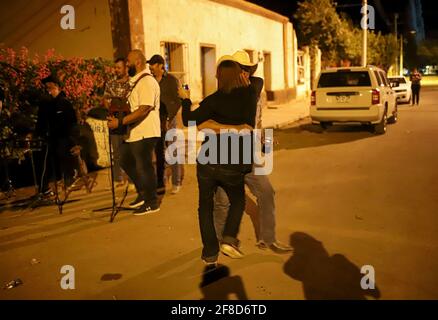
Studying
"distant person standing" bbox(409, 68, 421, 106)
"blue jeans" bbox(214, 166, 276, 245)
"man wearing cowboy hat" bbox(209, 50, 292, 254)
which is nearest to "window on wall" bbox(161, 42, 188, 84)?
"man wearing cowboy hat" bbox(209, 50, 292, 254)

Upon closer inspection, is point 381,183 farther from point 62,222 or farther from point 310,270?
point 62,222

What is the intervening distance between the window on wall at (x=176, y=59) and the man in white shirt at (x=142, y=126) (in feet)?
27.1

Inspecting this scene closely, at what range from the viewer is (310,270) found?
13.6 ft

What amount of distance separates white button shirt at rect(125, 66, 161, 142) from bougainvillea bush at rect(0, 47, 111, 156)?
2468 millimetres

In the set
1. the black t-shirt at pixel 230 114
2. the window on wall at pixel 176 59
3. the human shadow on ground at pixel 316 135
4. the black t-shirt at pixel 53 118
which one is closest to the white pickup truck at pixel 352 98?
the human shadow on ground at pixel 316 135

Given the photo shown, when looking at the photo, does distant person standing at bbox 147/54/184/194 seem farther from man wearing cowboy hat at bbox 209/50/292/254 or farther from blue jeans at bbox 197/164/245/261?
blue jeans at bbox 197/164/245/261

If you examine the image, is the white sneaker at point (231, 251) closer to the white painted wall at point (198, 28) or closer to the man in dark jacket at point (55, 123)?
the man in dark jacket at point (55, 123)

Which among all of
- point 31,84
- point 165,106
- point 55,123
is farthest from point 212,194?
point 31,84

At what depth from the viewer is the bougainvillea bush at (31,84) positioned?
7.29m

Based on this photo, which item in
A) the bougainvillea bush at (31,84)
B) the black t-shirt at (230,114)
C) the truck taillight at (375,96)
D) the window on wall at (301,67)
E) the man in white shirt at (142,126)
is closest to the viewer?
the black t-shirt at (230,114)

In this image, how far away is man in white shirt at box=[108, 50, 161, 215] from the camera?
5.65 metres

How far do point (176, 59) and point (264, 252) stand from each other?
34.8 ft

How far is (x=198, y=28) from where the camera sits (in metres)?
14.9
